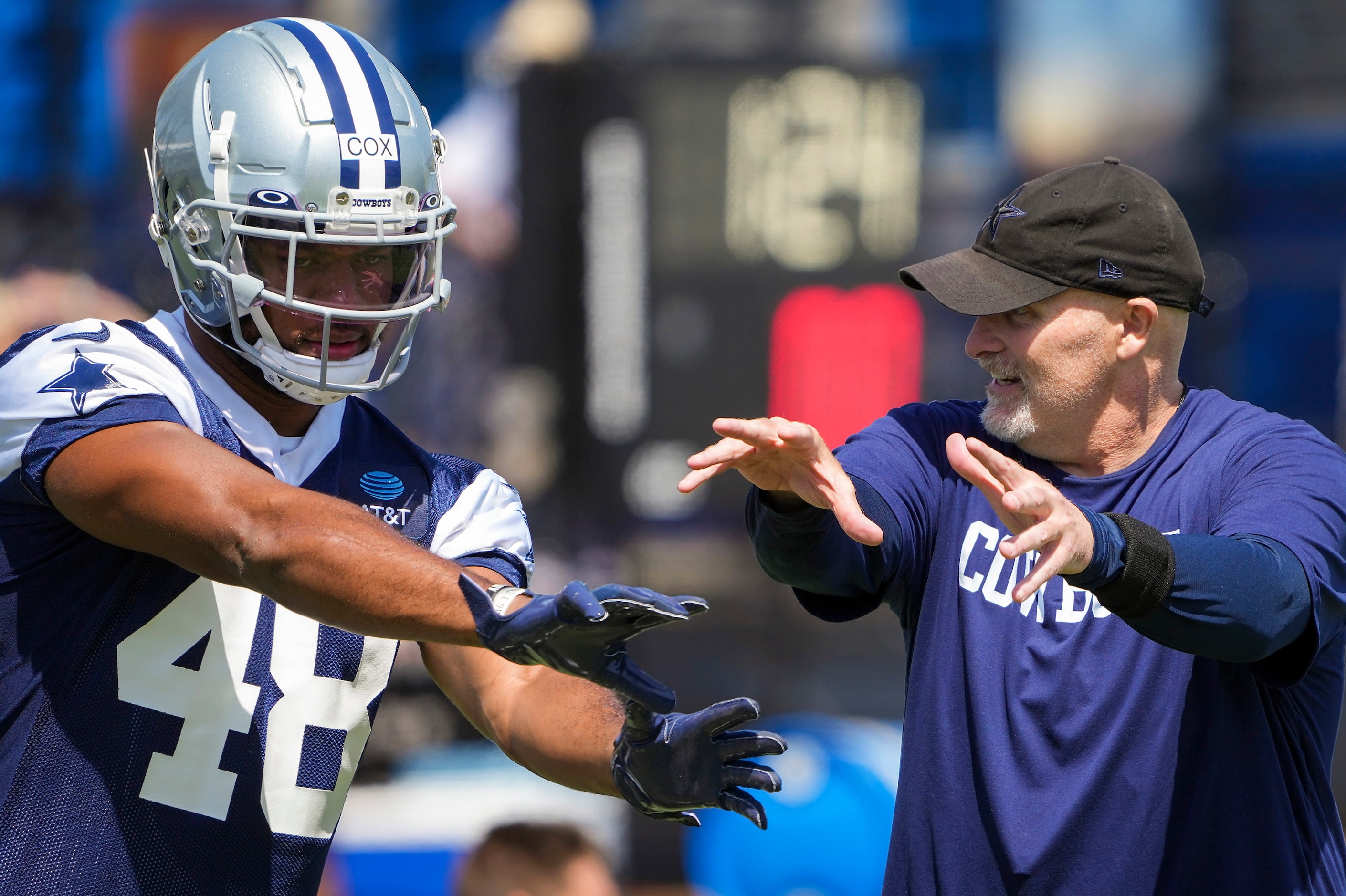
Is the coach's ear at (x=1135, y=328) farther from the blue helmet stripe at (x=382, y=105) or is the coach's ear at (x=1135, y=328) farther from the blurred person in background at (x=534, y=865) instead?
the blurred person in background at (x=534, y=865)

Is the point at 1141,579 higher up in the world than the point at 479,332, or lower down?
higher up

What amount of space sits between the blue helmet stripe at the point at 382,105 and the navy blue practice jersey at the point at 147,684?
40cm

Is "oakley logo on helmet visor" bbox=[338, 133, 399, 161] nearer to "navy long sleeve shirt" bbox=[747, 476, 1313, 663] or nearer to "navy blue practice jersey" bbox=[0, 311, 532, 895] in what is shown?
"navy blue practice jersey" bbox=[0, 311, 532, 895]

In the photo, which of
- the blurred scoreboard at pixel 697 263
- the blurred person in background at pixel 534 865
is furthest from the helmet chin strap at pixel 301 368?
the blurred scoreboard at pixel 697 263

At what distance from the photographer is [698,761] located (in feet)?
6.96

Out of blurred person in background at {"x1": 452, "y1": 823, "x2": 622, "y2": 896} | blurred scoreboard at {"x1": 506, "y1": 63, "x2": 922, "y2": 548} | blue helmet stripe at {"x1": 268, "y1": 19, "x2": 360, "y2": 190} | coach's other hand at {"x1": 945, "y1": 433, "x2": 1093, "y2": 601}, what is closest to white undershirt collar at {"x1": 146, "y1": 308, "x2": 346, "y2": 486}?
blue helmet stripe at {"x1": 268, "y1": 19, "x2": 360, "y2": 190}

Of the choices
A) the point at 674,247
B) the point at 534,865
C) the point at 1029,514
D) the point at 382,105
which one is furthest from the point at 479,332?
the point at 1029,514

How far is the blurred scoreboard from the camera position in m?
5.65

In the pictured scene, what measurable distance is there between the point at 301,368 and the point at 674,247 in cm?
362

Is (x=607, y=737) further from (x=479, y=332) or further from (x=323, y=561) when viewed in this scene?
(x=479, y=332)

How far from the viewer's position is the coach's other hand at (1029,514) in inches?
75.1

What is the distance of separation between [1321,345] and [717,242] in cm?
266

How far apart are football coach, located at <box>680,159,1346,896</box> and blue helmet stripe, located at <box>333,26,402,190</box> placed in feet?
2.06

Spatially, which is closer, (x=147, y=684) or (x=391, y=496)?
(x=147, y=684)
